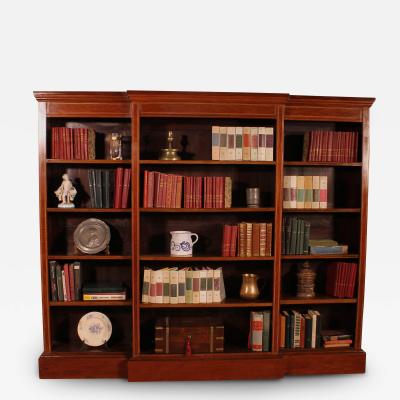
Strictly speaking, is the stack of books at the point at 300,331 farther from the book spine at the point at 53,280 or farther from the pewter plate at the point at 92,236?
the book spine at the point at 53,280

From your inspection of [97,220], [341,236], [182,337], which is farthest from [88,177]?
[341,236]

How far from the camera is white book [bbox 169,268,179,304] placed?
4270 millimetres

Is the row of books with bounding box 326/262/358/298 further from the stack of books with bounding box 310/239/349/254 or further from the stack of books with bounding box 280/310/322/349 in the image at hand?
the stack of books with bounding box 280/310/322/349

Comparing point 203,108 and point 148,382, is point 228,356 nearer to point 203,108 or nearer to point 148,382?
point 148,382

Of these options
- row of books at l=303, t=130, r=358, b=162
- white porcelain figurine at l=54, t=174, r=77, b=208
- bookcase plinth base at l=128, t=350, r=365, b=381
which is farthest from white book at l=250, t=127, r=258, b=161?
bookcase plinth base at l=128, t=350, r=365, b=381

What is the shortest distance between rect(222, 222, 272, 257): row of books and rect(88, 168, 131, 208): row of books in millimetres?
884

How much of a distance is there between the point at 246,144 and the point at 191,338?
166 cm

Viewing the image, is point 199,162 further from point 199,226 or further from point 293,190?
point 293,190

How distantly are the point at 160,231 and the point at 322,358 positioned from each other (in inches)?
68.8

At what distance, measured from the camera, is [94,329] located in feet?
14.3

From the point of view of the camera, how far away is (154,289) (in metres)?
4.26

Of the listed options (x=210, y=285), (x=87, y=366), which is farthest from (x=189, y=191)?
(x=87, y=366)

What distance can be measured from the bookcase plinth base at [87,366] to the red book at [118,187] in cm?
126

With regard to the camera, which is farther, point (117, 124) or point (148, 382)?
point (117, 124)
